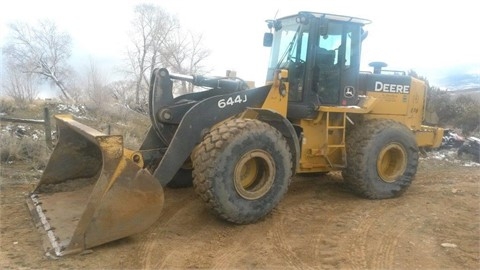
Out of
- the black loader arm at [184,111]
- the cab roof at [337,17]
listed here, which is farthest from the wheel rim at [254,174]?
the cab roof at [337,17]

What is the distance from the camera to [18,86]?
56.3 ft

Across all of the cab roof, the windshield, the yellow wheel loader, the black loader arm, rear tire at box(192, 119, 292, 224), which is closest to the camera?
the yellow wheel loader

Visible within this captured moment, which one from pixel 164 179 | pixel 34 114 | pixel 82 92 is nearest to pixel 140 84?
pixel 82 92

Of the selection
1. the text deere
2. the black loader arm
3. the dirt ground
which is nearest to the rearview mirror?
the black loader arm

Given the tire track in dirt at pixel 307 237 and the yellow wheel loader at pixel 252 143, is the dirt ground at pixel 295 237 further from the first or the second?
the yellow wheel loader at pixel 252 143

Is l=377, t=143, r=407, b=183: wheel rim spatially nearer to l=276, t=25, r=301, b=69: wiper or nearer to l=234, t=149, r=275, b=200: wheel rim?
l=276, t=25, r=301, b=69: wiper

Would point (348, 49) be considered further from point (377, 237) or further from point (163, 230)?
point (163, 230)

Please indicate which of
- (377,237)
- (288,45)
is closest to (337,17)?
(288,45)

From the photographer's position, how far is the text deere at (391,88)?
706 centimetres

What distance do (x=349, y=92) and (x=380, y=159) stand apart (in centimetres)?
110

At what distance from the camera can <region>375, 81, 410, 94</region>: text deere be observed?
23.2ft

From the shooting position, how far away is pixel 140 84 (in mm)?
20297

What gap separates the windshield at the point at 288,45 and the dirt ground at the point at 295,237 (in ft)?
6.51

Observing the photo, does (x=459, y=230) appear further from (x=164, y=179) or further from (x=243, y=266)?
(x=164, y=179)
